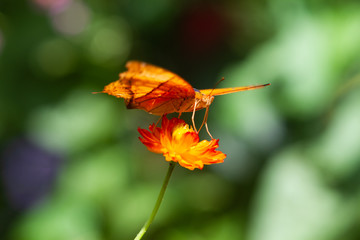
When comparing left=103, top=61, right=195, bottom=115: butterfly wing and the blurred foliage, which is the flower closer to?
left=103, top=61, right=195, bottom=115: butterfly wing

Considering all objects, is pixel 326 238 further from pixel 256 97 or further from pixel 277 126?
pixel 256 97

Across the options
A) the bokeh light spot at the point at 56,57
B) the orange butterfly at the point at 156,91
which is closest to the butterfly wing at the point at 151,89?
the orange butterfly at the point at 156,91

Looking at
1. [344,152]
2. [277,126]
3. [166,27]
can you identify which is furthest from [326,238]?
[166,27]

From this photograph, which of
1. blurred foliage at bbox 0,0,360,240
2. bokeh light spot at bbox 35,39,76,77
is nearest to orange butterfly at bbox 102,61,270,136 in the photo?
blurred foliage at bbox 0,0,360,240

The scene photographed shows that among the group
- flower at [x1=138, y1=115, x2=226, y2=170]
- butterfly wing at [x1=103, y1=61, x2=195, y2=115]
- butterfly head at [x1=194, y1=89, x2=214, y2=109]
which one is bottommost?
flower at [x1=138, y1=115, x2=226, y2=170]

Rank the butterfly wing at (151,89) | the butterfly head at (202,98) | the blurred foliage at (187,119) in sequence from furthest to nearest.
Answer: the blurred foliage at (187,119)
the butterfly head at (202,98)
the butterfly wing at (151,89)

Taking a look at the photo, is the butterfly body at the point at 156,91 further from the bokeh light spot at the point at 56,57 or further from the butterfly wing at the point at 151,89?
the bokeh light spot at the point at 56,57

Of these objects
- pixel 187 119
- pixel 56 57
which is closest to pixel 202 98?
pixel 187 119

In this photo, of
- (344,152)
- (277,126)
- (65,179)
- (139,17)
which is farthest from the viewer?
(139,17)
